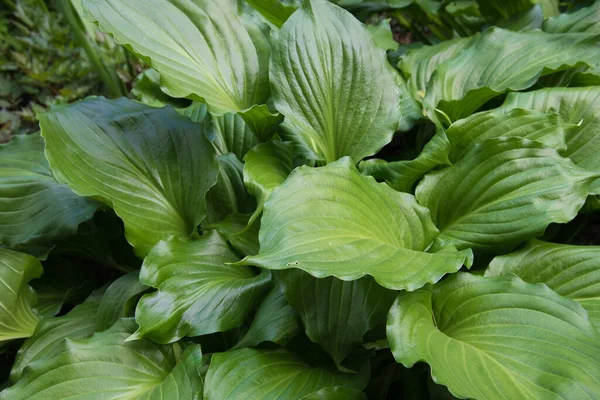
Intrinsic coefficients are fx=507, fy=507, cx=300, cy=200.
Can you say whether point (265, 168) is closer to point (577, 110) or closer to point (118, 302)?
point (118, 302)

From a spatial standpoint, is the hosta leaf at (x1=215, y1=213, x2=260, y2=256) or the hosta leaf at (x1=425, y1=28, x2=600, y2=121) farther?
the hosta leaf at (x1=425, y1=28, x2=600, y2=121)

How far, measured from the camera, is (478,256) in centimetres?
99

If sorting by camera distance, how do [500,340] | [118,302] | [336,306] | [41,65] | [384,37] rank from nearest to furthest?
1. [500,340]
2. [336,306]
3. [118,302]
4. [384,37]
5. [41,65]

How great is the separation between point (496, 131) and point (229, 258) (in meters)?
0.60

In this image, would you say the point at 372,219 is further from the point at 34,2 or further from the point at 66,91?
the point at 34,2

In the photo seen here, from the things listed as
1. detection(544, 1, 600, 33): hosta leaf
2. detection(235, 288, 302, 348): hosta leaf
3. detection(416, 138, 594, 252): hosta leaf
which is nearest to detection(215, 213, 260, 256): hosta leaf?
detection(235, 288, 302, 348): hosta leaf

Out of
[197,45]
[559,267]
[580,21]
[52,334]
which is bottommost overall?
[52,334]

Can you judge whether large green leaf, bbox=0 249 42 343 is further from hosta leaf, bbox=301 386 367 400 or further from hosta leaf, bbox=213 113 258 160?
hosta leaf, bbox=301 386 367 400

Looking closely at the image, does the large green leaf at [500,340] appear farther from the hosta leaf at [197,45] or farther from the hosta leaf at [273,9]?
the hosta leaf at [273,9]

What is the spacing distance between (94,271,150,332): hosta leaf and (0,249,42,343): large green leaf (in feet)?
0.53

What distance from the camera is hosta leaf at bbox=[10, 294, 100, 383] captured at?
3.40 feet

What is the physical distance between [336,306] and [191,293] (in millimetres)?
266

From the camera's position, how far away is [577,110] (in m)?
1.10

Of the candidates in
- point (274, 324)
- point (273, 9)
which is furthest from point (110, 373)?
point (273, 9)
